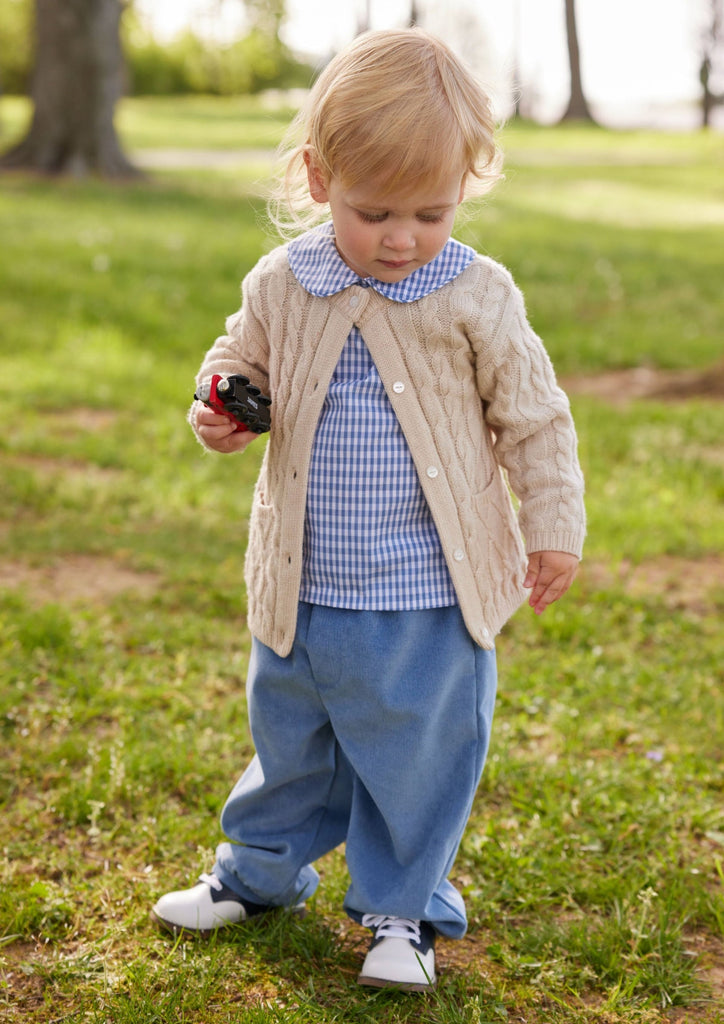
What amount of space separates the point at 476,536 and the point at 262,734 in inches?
23.4

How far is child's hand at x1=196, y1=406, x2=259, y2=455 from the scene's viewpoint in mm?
2150

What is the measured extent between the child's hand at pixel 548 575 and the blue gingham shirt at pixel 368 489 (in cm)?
18

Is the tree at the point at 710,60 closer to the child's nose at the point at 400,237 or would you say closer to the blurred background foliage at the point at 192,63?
the blurred background foliage at the point at 192,63

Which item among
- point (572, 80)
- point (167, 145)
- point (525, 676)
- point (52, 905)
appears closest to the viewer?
point (52, 905)

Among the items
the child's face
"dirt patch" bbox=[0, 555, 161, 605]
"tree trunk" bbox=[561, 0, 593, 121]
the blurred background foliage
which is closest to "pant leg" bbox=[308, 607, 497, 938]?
the child's face

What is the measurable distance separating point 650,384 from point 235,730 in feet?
14.4

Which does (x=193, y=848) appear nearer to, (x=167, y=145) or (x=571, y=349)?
(x=571, y=349)

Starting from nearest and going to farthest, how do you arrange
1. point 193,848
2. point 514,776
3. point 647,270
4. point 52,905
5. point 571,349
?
point 52,905
point 193,848
point 514,776
point 571,349
point 647,270

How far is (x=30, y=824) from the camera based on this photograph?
2.71m

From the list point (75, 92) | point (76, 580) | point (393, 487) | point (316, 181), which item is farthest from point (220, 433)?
point (75, 92)

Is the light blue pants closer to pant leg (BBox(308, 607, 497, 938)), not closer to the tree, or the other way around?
pant leg (BBox(308, 607, 497, 938))

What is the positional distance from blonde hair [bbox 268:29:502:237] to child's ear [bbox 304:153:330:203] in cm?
1

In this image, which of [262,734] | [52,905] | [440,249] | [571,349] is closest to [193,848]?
[52,905]

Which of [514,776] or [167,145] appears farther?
[167,145]
